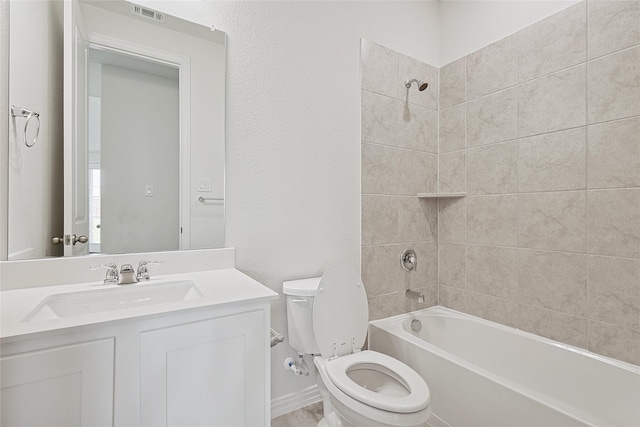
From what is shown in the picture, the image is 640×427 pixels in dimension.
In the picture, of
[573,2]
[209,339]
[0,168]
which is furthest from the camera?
[573,2]

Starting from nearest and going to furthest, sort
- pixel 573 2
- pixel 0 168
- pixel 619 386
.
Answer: pixel 0 168 < pixel 619 386 < pixel 573 2

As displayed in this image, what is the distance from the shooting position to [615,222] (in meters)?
1.47

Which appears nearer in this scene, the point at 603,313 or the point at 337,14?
the point at 603,313

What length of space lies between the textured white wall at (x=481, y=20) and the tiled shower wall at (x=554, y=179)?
6 cm

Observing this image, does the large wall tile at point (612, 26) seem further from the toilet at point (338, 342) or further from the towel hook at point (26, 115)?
the towel hook at point (26, 115)

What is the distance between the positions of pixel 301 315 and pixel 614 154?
1.69 metres

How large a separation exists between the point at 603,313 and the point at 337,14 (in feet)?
7.08

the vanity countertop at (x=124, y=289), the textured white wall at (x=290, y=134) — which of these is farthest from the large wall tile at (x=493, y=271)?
the vanity countertop at (x=124, y=289)

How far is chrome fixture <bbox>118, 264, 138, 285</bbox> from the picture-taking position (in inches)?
49.0

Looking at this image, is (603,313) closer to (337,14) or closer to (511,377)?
(511,377)

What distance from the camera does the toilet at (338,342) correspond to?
4.48 ft

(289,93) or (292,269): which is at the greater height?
(289,93)

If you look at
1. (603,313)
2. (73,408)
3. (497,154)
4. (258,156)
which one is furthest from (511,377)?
(73,408)

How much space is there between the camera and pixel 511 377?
69.2 inches
